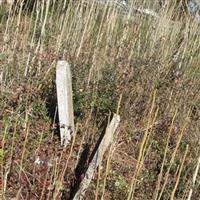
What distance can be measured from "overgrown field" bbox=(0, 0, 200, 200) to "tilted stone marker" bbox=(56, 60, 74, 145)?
0.10 m

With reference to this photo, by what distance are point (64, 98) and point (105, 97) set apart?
659 millimetres

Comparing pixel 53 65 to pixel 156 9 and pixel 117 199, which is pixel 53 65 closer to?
pixel 117 199

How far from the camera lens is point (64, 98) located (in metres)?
2.94

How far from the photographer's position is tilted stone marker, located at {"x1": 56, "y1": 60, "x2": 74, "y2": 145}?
9.28 feet

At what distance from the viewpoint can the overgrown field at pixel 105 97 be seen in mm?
2621

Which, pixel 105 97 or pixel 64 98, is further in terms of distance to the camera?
pixel 105 97

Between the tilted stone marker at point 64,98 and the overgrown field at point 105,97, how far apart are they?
10 cm

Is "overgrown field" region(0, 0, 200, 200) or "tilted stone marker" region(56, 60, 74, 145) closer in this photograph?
"overgrown field" region(0, 0, 200, 200)

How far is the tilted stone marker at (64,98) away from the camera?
2.83 meters

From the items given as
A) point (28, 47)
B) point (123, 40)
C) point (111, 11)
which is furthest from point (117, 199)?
point (111, 11)

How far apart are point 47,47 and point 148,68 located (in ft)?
3.09

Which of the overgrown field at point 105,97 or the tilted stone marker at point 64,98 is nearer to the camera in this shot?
the overgrown field at point 105,97

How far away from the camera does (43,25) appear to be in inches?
151

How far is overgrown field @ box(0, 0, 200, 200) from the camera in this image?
8.60 ft
